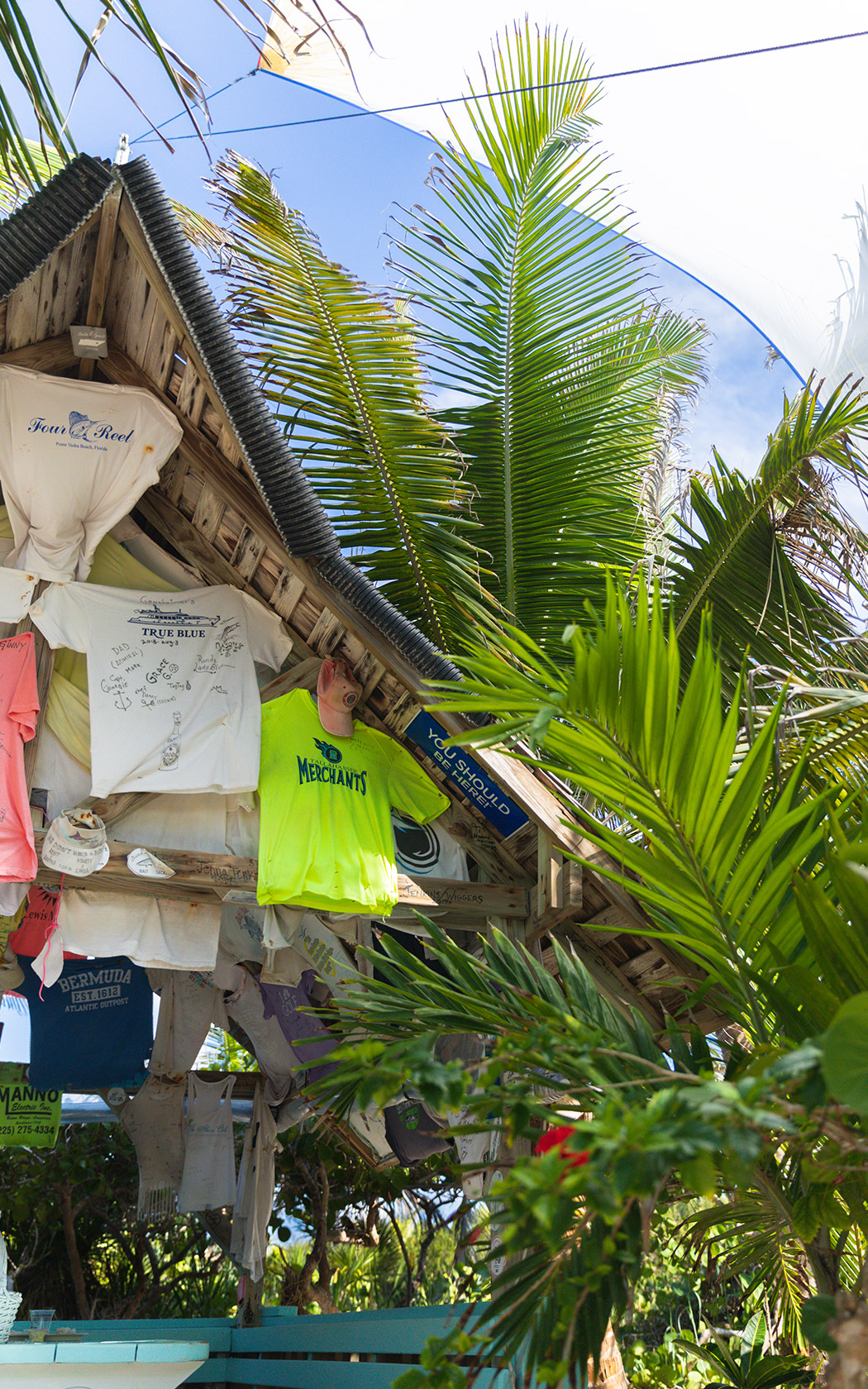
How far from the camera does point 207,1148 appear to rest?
7.05 meters

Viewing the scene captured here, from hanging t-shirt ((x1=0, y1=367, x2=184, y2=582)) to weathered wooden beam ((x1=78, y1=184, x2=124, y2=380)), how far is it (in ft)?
0.64

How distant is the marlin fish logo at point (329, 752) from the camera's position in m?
4.16

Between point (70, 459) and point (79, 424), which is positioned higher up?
point (79, 424)

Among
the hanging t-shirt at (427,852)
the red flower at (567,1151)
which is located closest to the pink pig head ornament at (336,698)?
the hanging t-shirt at (427,852)

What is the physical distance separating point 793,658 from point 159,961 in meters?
2.68

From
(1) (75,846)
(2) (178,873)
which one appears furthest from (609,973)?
(1) (75,846)

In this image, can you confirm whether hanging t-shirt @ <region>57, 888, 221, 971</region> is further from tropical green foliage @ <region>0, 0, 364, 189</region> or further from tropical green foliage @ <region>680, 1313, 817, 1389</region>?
tropical green foliage @ <region>0, 0, 364, 189</region>

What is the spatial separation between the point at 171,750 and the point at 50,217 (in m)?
1.85

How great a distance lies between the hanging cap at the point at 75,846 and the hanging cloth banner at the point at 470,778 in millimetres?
1291

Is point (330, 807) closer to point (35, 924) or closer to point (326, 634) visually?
point (326, 634)

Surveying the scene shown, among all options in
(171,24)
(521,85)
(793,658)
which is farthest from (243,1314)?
(171,24)

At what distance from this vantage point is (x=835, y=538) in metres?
4.02

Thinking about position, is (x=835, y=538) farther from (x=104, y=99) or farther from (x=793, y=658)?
(x=104, y=99)

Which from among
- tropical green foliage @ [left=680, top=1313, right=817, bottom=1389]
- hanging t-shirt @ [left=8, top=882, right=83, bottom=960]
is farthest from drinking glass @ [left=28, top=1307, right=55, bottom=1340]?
tropical green foliage @ [left=680, top=1313, right=817, bottom=1389]
